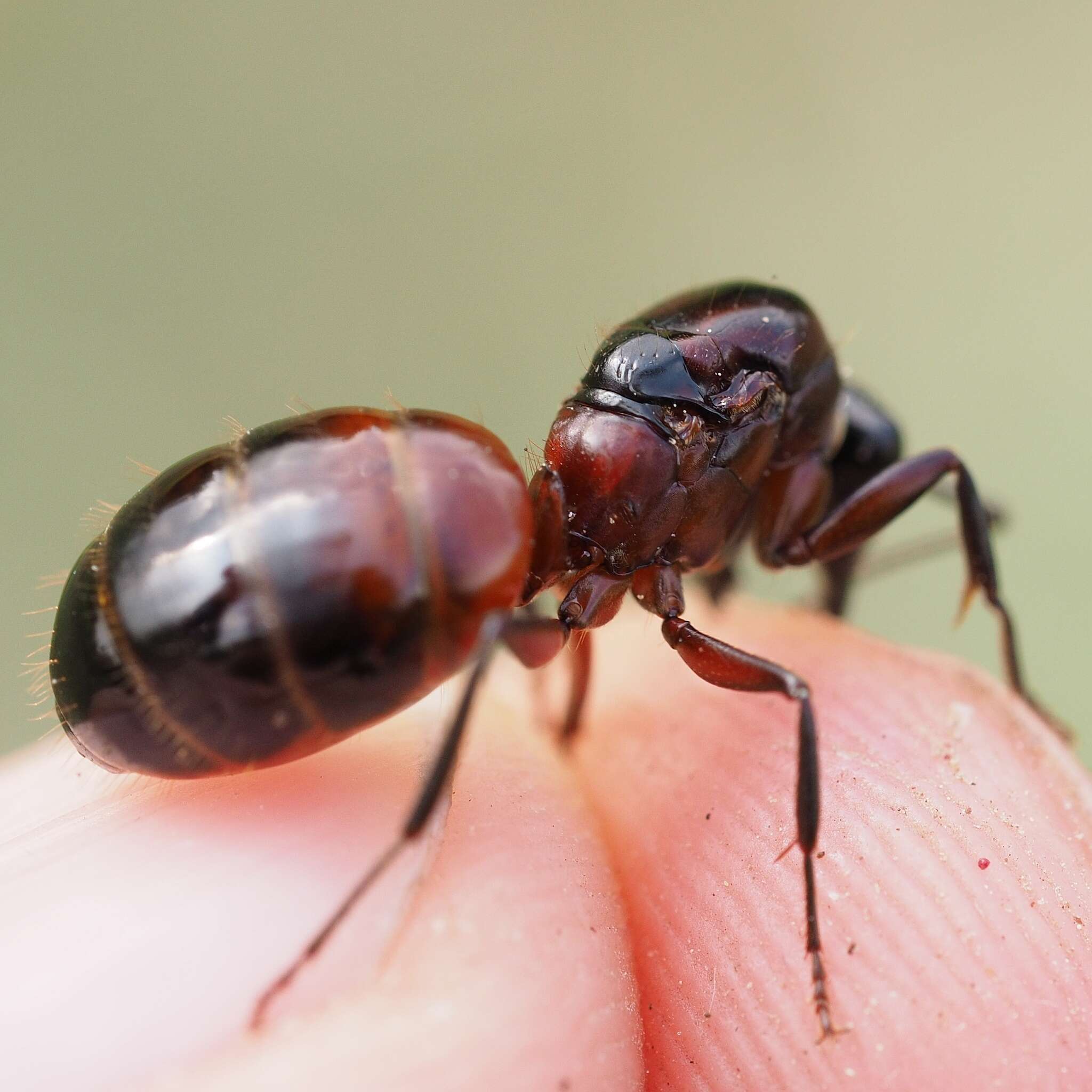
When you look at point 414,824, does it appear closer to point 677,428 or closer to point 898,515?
point 677,428

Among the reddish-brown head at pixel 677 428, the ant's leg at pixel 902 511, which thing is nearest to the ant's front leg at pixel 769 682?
the reddish-brown head at pixel 677 428

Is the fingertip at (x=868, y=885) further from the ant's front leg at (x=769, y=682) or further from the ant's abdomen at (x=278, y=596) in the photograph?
the ant's abdomen at (x=278, y=596)

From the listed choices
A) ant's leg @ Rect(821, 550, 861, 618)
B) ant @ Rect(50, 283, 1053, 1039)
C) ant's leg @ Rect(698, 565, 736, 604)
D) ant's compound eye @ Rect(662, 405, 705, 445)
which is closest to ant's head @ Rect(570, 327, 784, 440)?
ant's compound eye @ Rect(662, 405, 705, 445)

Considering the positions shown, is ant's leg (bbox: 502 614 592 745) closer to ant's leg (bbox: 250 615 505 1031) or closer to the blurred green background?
ant's leg (bbox: 250 615 505 1031)

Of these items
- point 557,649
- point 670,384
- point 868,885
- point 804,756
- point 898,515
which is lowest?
point 868,885

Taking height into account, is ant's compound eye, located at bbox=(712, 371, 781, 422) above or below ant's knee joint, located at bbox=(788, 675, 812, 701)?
above

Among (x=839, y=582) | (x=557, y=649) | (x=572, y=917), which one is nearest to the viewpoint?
(x=572, y=917)

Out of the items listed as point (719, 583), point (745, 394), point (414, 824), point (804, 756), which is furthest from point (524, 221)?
point (414, 824)
